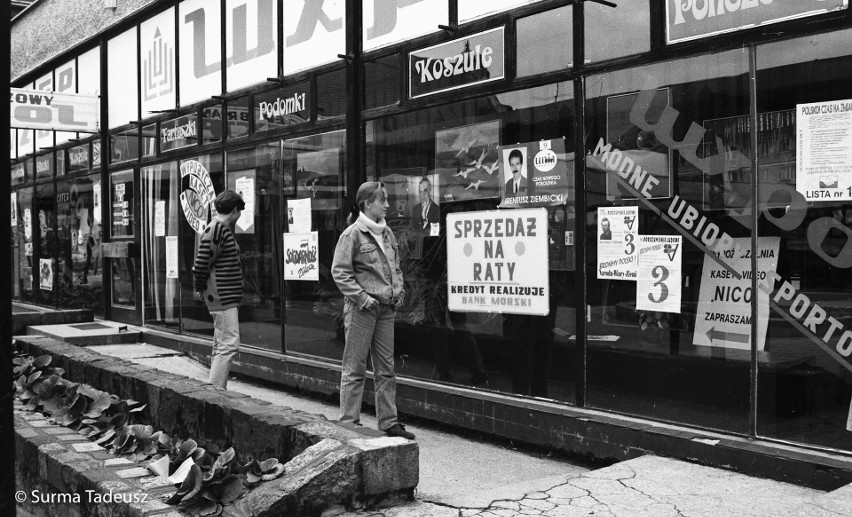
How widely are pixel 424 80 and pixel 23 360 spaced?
4450 millimetres

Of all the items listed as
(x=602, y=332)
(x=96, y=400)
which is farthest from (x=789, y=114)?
(x=96, y=400)

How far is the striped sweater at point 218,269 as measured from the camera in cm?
718

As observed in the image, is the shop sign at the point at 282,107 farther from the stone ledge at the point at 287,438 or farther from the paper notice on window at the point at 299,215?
the stone ledge at the point at 287,438

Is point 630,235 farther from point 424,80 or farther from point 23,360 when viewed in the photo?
point 23,360

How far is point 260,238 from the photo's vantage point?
1062 cm

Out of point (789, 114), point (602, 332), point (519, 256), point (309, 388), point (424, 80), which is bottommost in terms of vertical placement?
point (309, 388)

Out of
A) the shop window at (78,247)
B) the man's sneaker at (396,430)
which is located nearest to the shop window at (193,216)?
the shop window at (78,247)

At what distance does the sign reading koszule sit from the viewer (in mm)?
7004

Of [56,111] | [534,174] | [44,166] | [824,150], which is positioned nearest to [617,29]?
[534,174]

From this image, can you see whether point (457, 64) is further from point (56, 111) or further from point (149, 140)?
point (56, 111)

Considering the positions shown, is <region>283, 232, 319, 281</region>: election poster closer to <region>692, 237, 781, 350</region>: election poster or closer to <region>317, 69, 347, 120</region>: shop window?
<region>317, 69, 347, 120</region>: shop window

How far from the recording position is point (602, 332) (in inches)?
259

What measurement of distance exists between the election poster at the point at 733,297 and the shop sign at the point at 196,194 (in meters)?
7.21

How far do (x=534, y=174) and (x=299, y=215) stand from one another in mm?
3639
